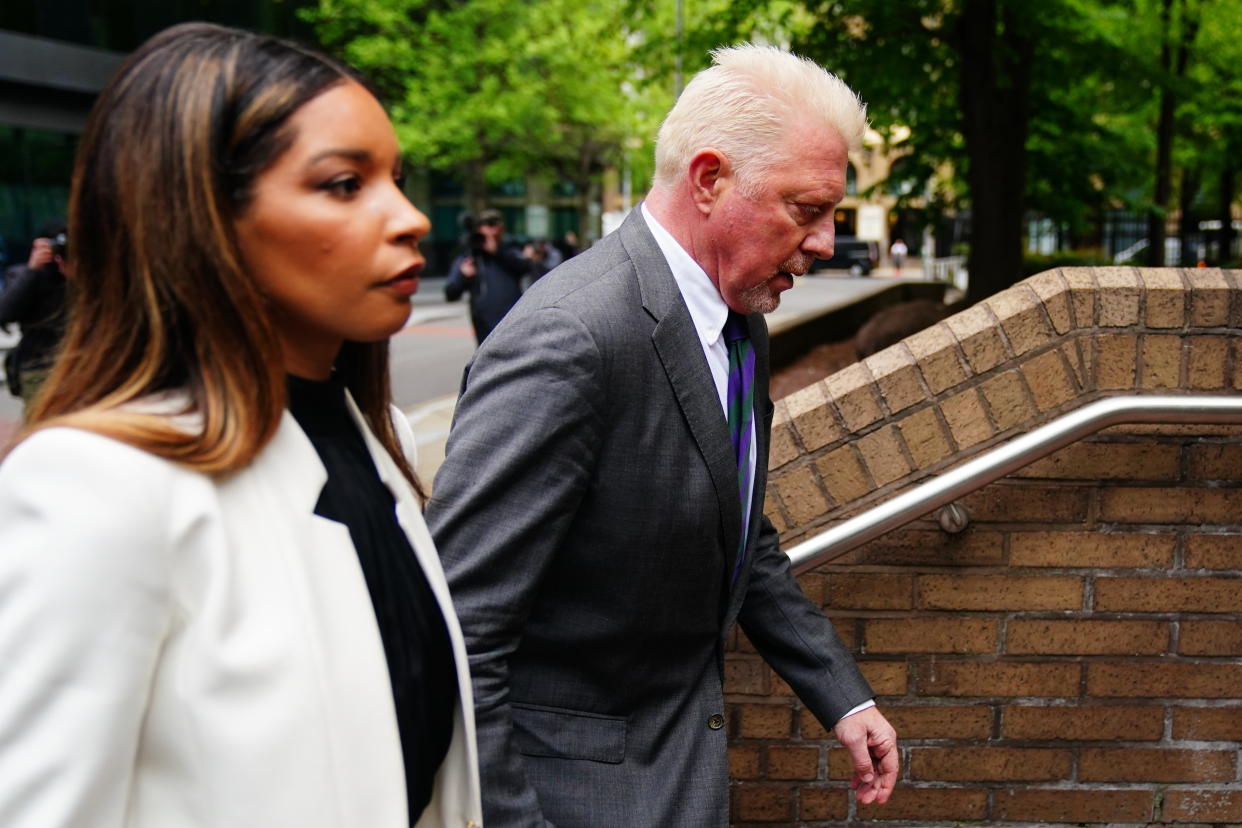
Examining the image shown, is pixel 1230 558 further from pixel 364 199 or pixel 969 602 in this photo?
pixel 364 199

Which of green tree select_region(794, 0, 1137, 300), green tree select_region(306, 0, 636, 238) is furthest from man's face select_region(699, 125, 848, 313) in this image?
green tree select_region(306, 0, 636, 238)

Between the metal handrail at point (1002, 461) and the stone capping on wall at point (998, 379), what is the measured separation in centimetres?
24

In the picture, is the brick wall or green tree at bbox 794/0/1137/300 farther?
green tree at bbox 794/0/1137/300

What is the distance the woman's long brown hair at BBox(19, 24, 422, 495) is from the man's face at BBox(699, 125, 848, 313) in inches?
35.8

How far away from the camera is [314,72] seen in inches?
47.2

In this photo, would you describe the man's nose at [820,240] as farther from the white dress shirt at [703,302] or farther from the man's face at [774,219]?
the white dress shirt at [703,302]

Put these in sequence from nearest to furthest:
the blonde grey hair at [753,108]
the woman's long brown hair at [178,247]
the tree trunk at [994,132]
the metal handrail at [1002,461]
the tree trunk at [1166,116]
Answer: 1. the woman's long brown hair at [178,247]
2. the blonde grey hair at [753,108]
3. the metal handrail at [1002,461]
4. the tree trunk at [994,132]
5. the tree trunk at [1166,116]

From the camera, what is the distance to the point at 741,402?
1999 millimetres

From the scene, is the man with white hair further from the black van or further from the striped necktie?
the black van

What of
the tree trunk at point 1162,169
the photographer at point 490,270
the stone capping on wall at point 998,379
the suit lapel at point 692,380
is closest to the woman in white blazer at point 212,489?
the suit lapel at point 692,380

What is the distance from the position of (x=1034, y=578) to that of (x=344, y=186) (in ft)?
8.25

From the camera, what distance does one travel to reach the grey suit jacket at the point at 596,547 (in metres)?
1.66

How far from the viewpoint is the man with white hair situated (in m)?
1.67

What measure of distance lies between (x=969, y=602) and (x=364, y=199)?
244 cm
